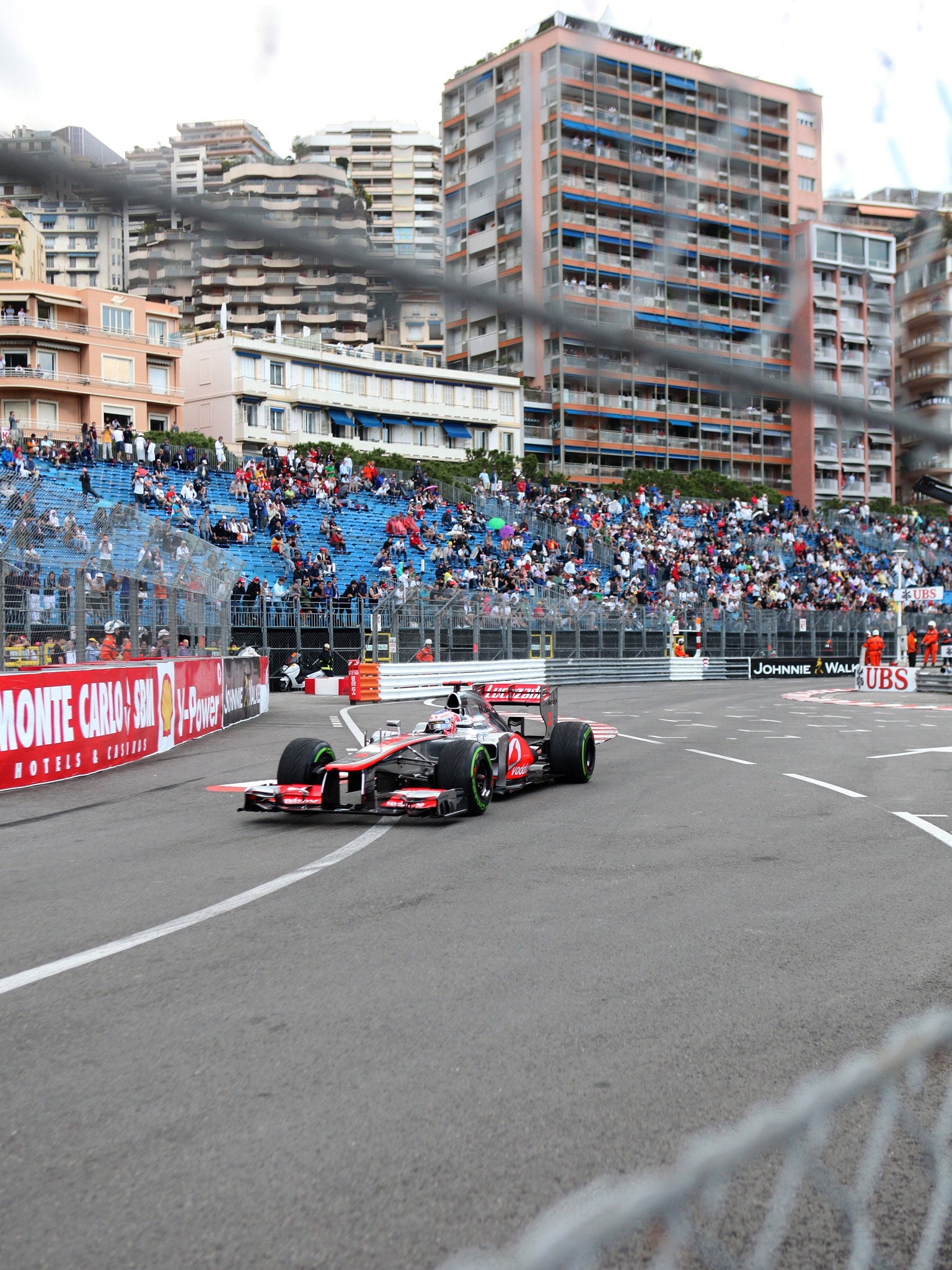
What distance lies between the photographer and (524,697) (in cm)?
1307

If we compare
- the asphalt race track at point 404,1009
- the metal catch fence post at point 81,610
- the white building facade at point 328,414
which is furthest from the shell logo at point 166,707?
the white building facade at point 328,414

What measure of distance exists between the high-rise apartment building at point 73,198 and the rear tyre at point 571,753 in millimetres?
9913

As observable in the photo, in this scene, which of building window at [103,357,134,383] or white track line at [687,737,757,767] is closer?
white track line at [687,737,757,767]

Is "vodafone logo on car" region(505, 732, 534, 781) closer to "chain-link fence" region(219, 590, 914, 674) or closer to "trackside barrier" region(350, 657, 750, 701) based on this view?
"trackside barrier" region(350, 657, 750, 701)

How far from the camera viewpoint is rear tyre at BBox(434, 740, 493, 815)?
9.80m

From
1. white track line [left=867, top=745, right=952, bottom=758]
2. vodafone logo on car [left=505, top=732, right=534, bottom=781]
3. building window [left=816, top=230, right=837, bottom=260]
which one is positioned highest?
building window [left=816, top=230, right=837, bottom=260]

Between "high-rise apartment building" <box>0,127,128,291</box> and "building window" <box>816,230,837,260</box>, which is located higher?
"building window" <box>816,230,837,260</box>

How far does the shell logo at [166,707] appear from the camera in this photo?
53.1ft

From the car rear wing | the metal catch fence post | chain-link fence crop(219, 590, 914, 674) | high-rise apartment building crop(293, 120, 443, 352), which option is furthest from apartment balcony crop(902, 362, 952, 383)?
chain-link fence crop(219, 590, 914, 674)

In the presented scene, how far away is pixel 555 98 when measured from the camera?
113 inches

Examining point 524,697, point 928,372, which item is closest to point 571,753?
point 524,697

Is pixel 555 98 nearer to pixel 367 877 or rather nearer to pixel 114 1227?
pixel 114 1227

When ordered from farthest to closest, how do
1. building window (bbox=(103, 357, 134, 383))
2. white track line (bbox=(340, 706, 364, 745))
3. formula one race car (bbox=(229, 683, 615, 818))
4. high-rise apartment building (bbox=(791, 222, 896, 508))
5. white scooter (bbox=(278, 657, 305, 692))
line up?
building window (bbox=(103, 357, 134, 383)), white scooter (bbox=(278, 657, 305, 692)), white track line (bbox=(340, 706, 364, 745)), formula one race car (bbox=(229, 683, 615, 818)), high-rise apartment building (bbox=(791, 222, 896, 508))

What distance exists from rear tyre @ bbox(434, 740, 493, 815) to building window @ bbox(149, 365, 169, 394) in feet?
116
